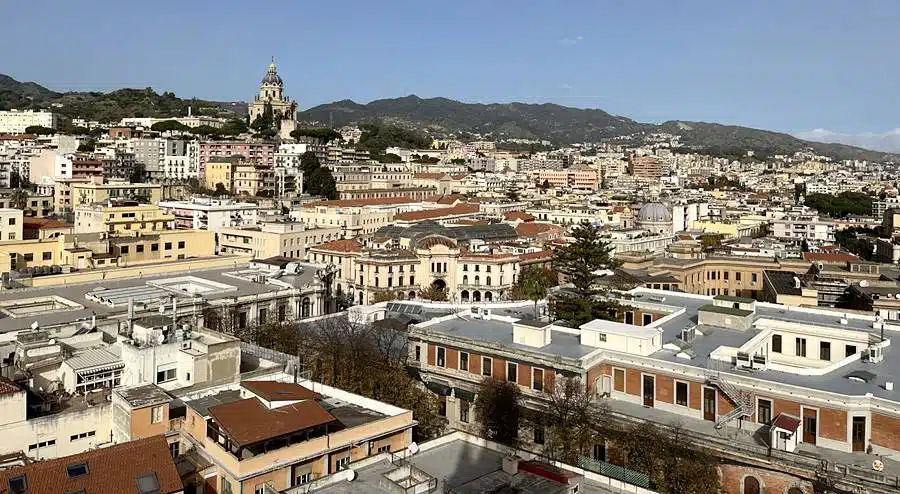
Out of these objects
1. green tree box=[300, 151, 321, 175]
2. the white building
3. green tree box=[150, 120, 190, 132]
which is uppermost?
the white building

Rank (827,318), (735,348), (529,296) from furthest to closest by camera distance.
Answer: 1. (529,296)
2. (827,318)
3. (735,348)

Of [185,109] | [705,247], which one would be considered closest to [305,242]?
[705,247]

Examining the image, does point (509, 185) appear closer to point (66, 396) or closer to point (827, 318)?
point (827, 318)

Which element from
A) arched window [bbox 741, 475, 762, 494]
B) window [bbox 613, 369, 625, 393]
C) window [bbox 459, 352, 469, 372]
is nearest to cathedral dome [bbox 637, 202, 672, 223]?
window [bbox 459, 352, 469, 372]

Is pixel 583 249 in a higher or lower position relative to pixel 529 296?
higher

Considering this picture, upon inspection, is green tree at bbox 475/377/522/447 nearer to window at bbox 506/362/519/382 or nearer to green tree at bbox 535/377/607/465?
window at bbox 506/362/519/382

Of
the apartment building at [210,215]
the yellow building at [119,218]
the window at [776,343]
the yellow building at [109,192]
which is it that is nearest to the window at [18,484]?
the window at [776,343]

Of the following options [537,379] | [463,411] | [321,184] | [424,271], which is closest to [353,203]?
[321,184]

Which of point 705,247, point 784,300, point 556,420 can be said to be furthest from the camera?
point 705,247
